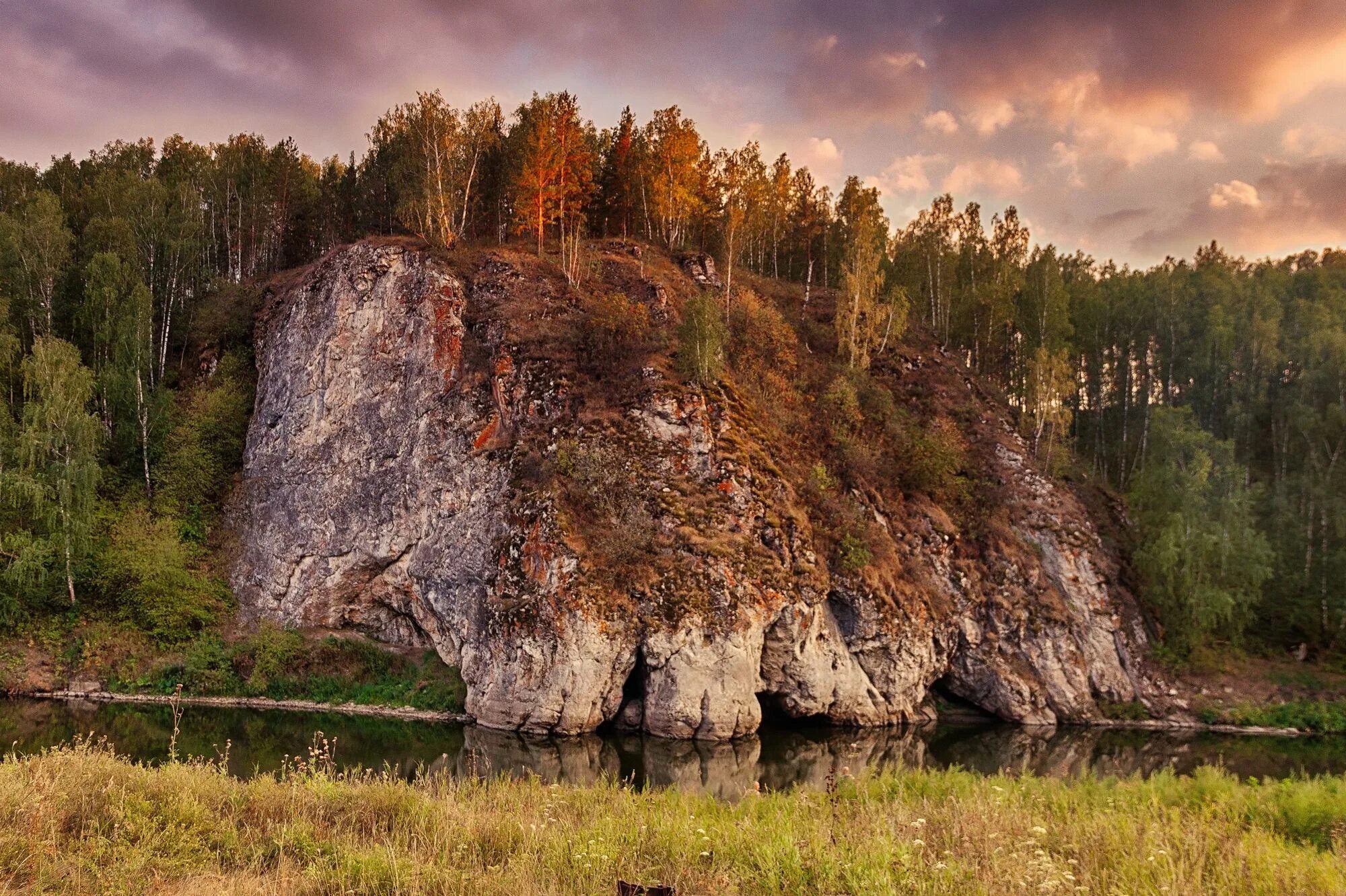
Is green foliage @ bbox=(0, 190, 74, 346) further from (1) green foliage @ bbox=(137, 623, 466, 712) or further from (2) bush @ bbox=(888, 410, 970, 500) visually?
(2) bush @ bbox=(888, 410, 970, 500)

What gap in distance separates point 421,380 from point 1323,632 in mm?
50906

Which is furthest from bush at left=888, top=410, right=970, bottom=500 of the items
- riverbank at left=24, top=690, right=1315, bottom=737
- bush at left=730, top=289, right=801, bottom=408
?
riverbank at left=24, top=690, right=1315, bottom=737

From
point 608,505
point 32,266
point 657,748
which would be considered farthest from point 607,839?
point 32,266

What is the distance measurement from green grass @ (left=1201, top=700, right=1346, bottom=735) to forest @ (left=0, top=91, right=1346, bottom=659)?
3408mm

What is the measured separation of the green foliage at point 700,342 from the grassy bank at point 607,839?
26710 millimetres

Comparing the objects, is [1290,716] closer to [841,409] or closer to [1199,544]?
[1199,544]

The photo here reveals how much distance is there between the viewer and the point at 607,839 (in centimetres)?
930

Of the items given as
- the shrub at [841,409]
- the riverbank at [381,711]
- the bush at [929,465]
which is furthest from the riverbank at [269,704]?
the bush at [929,465]

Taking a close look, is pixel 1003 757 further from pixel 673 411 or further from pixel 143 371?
pixel 143 371

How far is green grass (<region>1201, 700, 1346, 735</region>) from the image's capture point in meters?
33.1

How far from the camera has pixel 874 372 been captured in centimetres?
4916

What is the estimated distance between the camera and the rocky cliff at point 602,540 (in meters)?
29.1

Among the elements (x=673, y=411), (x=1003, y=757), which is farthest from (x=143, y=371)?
(x=1003, y=757)

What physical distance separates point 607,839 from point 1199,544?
38988 mm
